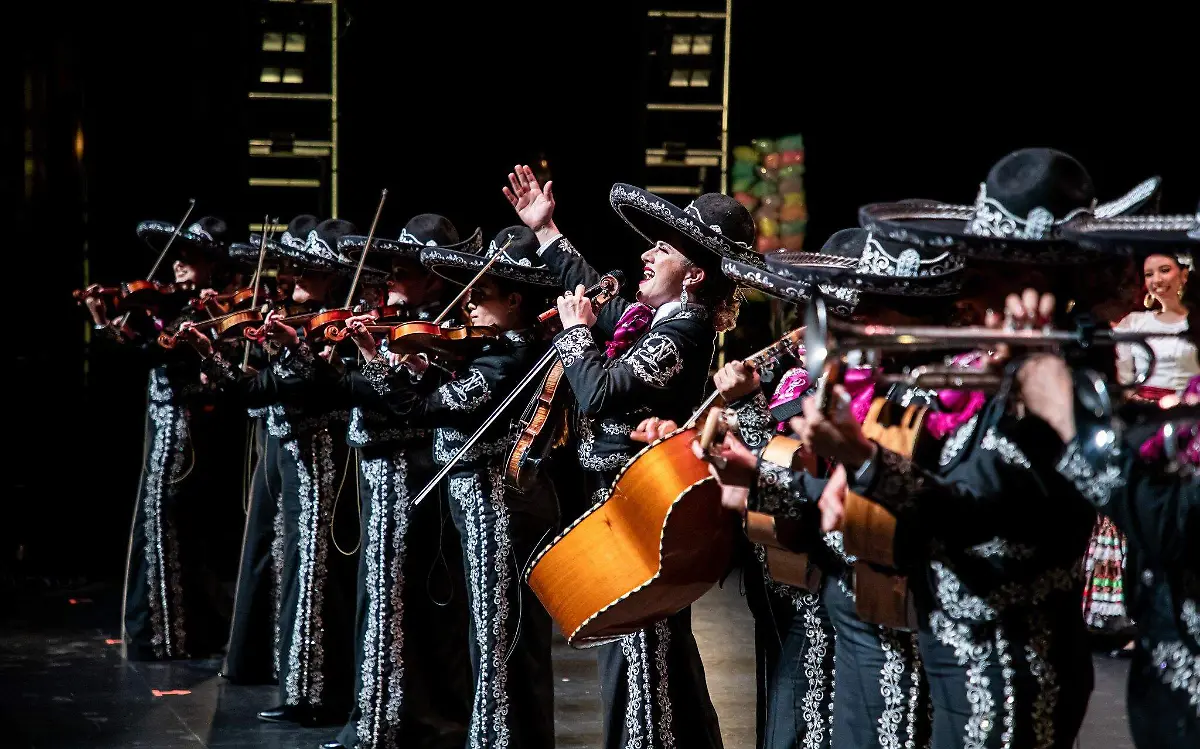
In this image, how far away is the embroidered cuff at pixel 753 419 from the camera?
3551 millimetres

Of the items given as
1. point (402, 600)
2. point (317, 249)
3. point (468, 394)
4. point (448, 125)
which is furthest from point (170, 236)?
point (468, 394)

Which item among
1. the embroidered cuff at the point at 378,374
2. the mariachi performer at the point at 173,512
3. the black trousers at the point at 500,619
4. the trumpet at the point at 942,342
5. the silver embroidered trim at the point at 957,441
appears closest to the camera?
the trumpet at the point at 942,342

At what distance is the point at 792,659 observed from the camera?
11.5 ft

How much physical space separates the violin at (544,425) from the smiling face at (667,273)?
130 mm

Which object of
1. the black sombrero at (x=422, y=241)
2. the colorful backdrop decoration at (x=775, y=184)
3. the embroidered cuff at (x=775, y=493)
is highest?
the colorful backdrop decoration at (x=775, y=184)

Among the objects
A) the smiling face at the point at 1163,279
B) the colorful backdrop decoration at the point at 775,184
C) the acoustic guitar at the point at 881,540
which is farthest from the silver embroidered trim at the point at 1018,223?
the colorful backdrop decoration at the point at 775,184

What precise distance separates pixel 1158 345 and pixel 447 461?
2.93m

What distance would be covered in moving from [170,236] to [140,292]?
1.21 feet

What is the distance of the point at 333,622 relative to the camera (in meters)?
5.52

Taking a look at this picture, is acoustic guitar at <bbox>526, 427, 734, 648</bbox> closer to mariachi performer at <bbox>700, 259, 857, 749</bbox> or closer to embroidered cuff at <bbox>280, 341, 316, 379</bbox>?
mariachi performer at <bbox>700, 259, 857, 749</bbox>

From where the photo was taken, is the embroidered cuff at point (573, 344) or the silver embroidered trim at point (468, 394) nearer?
→ the embroidered cuff at point (573, 344)

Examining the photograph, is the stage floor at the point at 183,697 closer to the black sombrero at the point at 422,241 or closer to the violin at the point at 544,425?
the violin at the point at 544,425

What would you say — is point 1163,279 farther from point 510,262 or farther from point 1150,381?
point 510,262

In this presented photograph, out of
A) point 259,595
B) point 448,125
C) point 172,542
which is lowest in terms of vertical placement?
point 259,595
